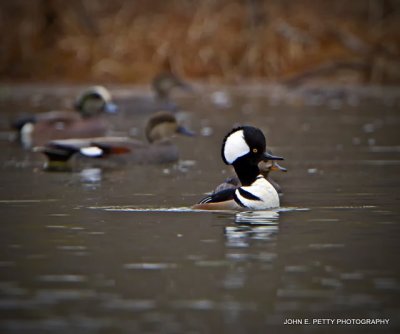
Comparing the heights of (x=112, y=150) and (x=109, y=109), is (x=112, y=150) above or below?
below

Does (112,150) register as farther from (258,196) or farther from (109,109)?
(109,109)

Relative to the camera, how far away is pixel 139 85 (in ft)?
103

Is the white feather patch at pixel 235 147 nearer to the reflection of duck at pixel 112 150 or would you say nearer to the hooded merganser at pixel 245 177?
the hooded merganser at pixel 245 177

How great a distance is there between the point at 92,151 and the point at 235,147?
481cm

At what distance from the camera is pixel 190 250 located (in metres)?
8.25

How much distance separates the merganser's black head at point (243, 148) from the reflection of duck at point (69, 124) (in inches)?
309

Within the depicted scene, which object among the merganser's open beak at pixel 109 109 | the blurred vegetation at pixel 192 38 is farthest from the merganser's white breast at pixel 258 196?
the blurred vegetation at pixel 192 38

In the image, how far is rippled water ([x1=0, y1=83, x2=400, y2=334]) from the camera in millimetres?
6480

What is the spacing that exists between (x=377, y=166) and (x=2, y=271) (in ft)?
23.1

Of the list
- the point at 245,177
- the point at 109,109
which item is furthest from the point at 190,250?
the point at 109,109

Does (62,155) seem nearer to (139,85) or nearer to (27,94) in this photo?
(27,94)

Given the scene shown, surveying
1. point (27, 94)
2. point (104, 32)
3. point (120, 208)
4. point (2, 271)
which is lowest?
point (2, 271)

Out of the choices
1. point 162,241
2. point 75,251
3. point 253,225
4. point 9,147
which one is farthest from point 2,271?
point 9,147

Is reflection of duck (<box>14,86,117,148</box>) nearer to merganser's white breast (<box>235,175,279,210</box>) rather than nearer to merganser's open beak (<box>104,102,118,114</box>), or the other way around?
merganser's open beak (<box>104,102,118,114</box>)
